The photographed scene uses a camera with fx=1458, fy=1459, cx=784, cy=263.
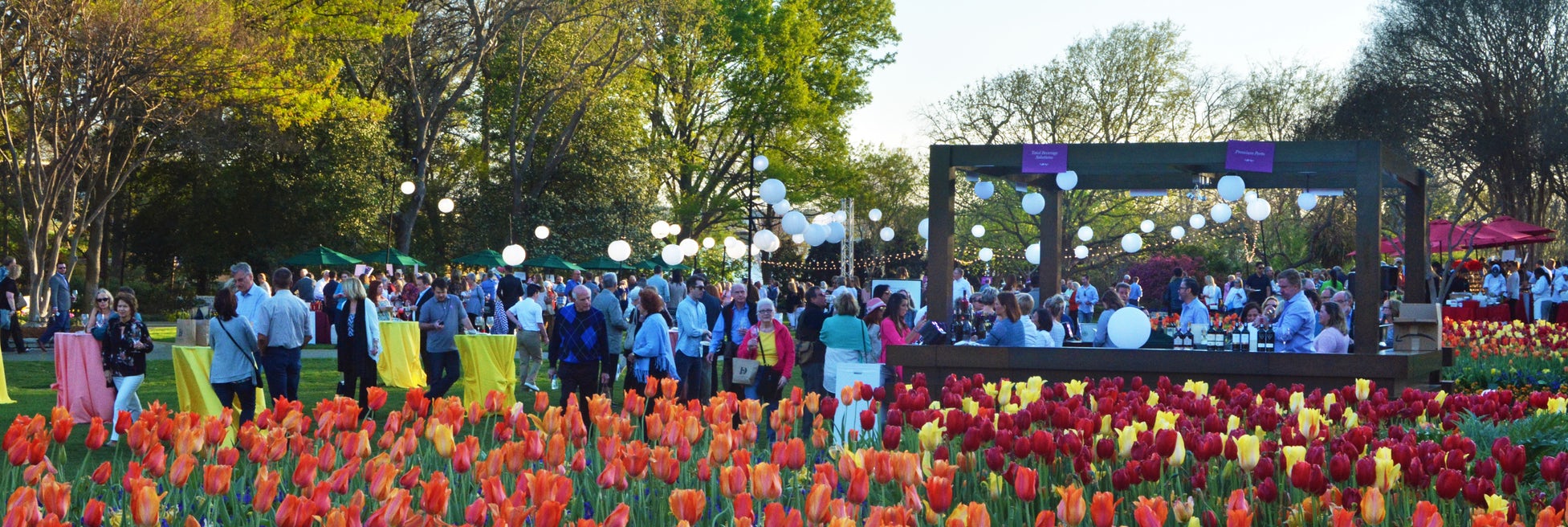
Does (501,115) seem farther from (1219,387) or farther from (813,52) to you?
(1219,387)

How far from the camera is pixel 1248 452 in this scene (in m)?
4.04

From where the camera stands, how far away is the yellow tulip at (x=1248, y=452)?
404cm

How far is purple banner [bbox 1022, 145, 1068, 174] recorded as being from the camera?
11281 millimetres

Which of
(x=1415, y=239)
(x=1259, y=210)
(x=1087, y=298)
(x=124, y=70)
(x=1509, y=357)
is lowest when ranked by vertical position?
(x=1509, y=357)

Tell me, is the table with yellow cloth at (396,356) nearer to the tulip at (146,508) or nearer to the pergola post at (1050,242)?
the pergola post at (1050,242)

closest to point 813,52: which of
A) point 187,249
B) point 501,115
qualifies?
point 501,115

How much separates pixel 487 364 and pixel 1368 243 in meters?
7.18

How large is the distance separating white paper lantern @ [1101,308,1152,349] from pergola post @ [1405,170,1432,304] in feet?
13.5

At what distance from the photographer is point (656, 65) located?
4069 cm

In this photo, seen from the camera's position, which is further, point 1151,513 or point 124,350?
point 124,350

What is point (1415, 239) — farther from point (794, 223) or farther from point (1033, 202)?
point (794, 223)

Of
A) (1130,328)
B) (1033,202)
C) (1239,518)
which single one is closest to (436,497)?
(1239,518)

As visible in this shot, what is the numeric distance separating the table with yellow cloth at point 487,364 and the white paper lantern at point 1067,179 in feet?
16.7

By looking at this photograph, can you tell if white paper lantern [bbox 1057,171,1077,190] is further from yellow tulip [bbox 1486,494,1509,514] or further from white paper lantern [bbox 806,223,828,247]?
yellow tulip [bbox 1486,494,1509,514]
